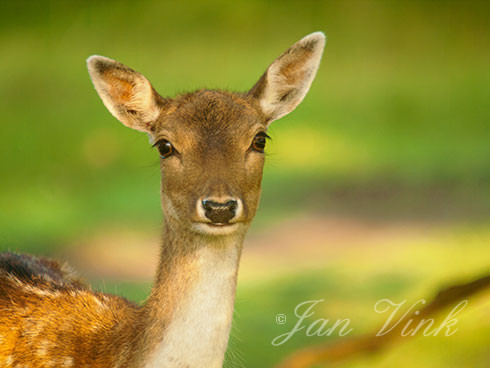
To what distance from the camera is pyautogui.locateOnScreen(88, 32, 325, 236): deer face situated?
4156 millimetres

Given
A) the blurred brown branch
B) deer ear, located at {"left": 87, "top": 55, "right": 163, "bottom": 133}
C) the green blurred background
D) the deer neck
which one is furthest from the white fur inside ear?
the green blurred background

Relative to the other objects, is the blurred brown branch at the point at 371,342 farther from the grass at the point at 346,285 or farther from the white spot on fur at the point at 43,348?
the grass at the point at 346,285

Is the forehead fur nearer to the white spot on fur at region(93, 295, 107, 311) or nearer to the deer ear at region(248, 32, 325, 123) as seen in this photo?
the deer ear at region(248, 32, 325, 123)

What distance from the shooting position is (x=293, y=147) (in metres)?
11.5

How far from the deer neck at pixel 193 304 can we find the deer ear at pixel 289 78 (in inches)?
35.1

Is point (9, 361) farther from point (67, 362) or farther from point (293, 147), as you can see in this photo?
point (293, 147)

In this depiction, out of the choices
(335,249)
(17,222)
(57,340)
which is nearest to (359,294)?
(335,249)

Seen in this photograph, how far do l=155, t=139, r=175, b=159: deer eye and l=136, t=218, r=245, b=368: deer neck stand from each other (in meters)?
0.37

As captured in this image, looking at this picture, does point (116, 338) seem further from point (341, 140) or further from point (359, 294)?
point (341, 140)

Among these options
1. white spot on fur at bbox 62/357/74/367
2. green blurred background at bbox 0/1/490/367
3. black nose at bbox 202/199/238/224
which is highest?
green blurred background at bbox 0/1/490/367

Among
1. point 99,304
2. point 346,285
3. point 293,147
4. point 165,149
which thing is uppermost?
point 293,147

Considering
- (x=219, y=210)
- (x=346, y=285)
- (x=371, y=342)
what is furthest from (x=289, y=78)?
(x=346, y=285)

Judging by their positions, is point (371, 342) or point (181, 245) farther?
point (181, 245)

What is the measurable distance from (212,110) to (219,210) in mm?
685
